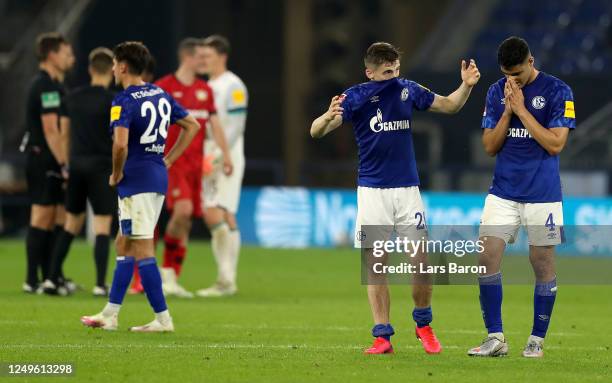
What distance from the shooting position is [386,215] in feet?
31.4

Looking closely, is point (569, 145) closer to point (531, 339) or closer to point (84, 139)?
point (84, 139)

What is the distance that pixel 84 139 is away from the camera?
44.2 ft

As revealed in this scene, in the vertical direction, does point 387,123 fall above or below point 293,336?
above

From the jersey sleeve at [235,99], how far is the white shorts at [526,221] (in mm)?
5530

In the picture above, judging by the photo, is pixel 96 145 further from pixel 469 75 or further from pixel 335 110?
pixel 469 75

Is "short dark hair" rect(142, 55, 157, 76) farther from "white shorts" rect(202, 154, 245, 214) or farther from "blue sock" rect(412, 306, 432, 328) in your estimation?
"blue sock" rect(412, 306, 432, 328)

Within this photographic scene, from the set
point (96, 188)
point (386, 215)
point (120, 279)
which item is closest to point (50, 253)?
point (96, 188)

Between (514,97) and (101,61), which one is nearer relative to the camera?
(514,97)

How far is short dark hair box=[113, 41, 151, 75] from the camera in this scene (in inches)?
424

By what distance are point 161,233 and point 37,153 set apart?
9099mm

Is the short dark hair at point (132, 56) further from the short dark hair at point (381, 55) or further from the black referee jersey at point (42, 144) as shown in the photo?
the black referee jersey at point (42, 144)

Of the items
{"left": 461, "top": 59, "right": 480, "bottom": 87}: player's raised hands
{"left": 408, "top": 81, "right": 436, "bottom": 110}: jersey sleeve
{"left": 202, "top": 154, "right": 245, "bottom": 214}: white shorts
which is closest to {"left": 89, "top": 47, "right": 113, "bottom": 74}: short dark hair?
{"left": 202, "top": 154, "right": 245, "bottom": 214}: white shorts

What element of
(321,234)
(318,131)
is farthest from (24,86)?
(318,131)

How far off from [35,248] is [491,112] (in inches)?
245
